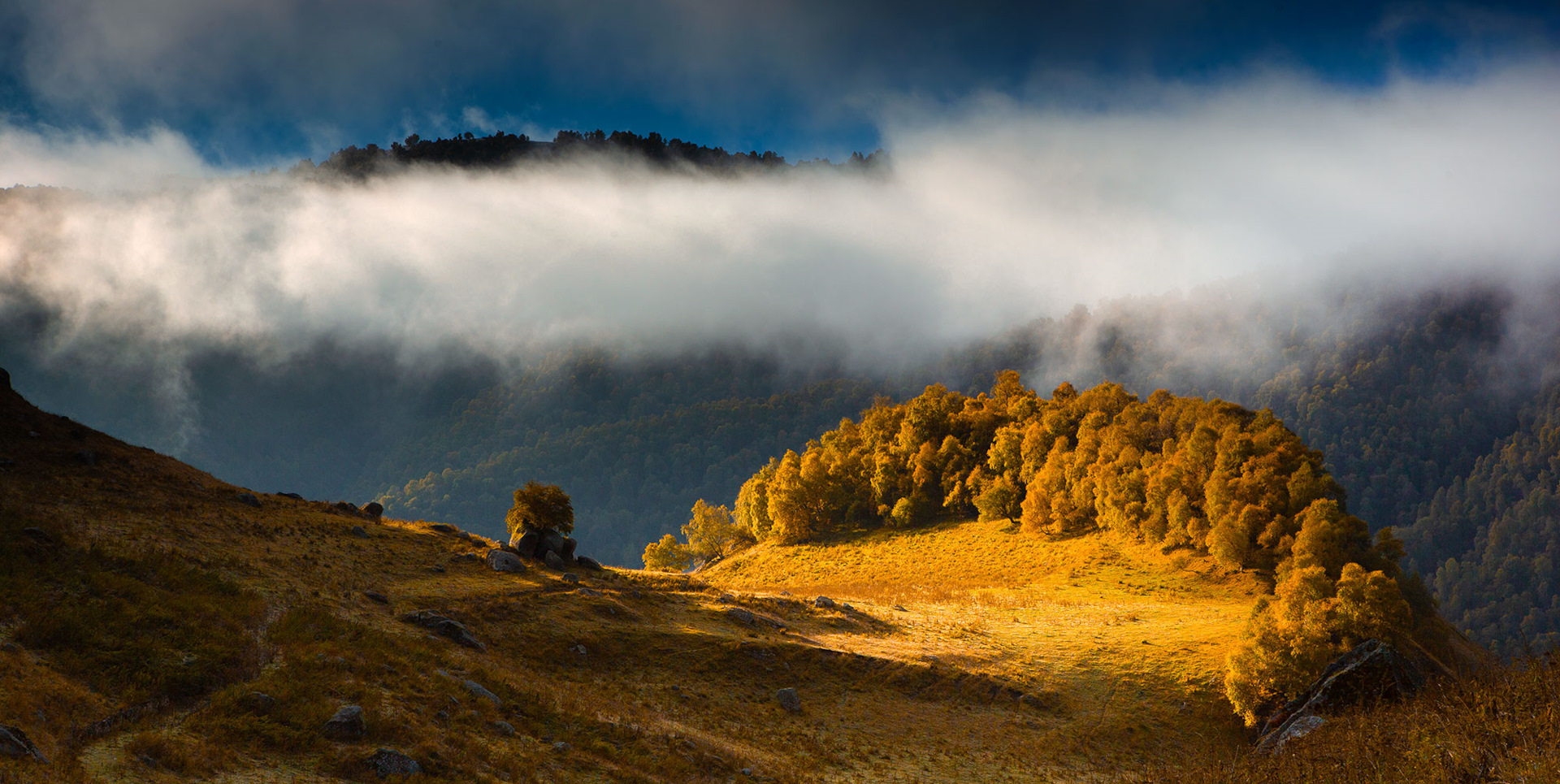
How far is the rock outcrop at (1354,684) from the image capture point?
98.0 ft

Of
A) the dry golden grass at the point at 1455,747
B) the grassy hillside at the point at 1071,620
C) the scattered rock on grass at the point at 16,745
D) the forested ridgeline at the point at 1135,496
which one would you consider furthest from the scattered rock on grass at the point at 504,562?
the forested ridgeline at the point at 1135,496

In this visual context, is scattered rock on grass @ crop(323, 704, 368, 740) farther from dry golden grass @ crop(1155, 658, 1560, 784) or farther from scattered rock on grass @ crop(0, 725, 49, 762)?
dry golden grass @ crop(1155, 658, 1560, 784)

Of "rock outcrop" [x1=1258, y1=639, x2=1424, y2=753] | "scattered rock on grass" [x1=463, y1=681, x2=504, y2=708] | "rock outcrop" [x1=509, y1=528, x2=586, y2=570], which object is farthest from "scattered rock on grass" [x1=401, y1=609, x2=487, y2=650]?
"rock outcrop" [x1=1258, y1=639, x2=1424, y2=753]

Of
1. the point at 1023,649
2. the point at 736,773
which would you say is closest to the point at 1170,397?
the point at 1023,649

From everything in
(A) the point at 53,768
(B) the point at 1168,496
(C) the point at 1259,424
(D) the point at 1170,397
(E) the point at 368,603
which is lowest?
(A) the point at 53,768

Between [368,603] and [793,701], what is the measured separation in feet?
57.8

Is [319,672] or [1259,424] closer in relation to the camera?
[319,672]

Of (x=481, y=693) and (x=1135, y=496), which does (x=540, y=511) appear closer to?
(x=481, y=693)

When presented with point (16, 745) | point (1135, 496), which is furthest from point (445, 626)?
point (1135, 496)

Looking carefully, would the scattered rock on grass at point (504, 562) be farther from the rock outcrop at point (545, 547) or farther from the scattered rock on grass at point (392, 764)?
the scattered rock on grass at point (392, 764)

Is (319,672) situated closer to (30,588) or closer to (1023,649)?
(30,588)

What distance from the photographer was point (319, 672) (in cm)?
1919

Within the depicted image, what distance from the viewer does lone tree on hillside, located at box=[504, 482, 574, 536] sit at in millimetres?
45375

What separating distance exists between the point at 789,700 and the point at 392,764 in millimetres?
18397
